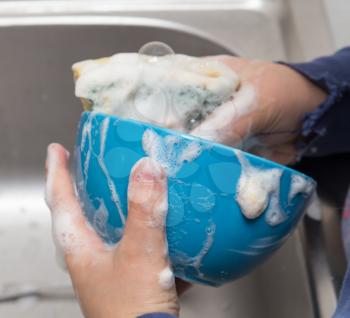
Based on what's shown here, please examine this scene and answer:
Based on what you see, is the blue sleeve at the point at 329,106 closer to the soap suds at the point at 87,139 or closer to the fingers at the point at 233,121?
the fingers at the point at 233,121

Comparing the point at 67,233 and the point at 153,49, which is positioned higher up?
the point at 153,49

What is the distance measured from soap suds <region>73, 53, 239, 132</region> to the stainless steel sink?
23 centimetres

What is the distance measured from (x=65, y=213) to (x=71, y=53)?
312 millimetres

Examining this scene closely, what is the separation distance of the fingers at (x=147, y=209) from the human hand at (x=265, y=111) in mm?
100

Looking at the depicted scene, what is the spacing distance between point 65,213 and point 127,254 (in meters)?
0.07

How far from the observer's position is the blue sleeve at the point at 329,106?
0.50m

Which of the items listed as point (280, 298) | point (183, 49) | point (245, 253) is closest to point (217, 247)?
point (245, 253)

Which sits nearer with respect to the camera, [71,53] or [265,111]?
[265,111]

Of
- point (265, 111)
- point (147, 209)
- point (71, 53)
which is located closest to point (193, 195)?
point (147, 209)

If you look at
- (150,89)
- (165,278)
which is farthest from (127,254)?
(150,89)

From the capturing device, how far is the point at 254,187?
0.33m

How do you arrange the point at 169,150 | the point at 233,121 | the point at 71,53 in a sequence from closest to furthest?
the point at 169,150 < the point at 233,121 < the point at 71,53

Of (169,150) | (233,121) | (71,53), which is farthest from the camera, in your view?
(71,53)

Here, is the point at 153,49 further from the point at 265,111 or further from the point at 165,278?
the point at 165,278
